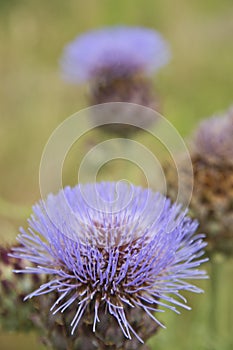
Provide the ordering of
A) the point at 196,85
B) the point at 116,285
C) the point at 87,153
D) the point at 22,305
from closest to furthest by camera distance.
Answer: the point at 116,285 → the point at 22,305 → the point at 87,153 → the point at 196,85

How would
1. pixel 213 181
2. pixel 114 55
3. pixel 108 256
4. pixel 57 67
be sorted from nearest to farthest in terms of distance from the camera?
pixel 108 256, pixel 213 181, pixel 114 55, pixel 57 67

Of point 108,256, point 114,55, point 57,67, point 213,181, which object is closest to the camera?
point 108,256

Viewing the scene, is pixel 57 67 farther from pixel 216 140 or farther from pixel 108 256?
pixel 108 256

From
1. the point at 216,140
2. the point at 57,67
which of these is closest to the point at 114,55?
the point at 216,140

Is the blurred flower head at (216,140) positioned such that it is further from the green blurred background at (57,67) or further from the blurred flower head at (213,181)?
the green blurred background at (57,67)

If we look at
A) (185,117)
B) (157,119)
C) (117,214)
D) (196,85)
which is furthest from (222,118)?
(196,85)

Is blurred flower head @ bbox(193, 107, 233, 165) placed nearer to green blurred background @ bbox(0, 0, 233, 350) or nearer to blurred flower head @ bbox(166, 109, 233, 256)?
blurred flower head @ bbox(166, 109, 233, 256)

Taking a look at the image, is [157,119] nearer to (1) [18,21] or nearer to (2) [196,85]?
(2) [196,85]
